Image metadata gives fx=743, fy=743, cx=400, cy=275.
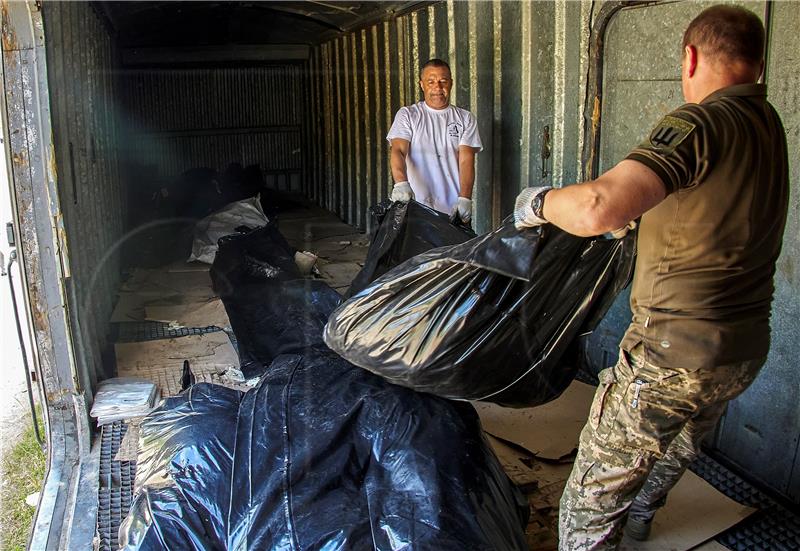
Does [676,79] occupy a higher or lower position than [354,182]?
higher

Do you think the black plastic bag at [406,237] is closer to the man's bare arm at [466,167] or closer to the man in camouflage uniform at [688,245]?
the man's bare arm at [466,167]

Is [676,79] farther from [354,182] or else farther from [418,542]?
[354,182]

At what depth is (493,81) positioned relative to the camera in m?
5.21

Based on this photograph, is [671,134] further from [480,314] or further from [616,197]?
[480,314]

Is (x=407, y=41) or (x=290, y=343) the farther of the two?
(x=407, y=41)

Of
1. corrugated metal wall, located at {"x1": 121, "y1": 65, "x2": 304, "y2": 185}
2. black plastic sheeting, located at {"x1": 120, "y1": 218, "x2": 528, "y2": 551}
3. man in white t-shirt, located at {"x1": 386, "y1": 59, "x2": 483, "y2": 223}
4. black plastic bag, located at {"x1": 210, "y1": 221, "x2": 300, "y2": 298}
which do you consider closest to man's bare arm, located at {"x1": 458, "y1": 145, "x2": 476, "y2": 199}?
man in white t-shirt, located at {"x1": 386, "y1": 59, "x2": 483, "y2": 223}

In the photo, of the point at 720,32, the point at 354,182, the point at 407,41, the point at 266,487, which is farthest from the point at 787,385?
the point at 354,182

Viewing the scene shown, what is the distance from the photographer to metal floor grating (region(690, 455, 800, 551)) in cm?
286

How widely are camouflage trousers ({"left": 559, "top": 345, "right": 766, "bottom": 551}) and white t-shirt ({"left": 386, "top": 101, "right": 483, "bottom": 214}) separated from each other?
255 centimetres

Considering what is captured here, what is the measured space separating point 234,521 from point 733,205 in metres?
1.76

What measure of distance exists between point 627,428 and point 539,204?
743 millimetres

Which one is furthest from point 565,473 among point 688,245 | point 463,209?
point 463,209

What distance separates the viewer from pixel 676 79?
3508 millimetres

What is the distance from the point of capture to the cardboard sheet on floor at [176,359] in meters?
4.35
